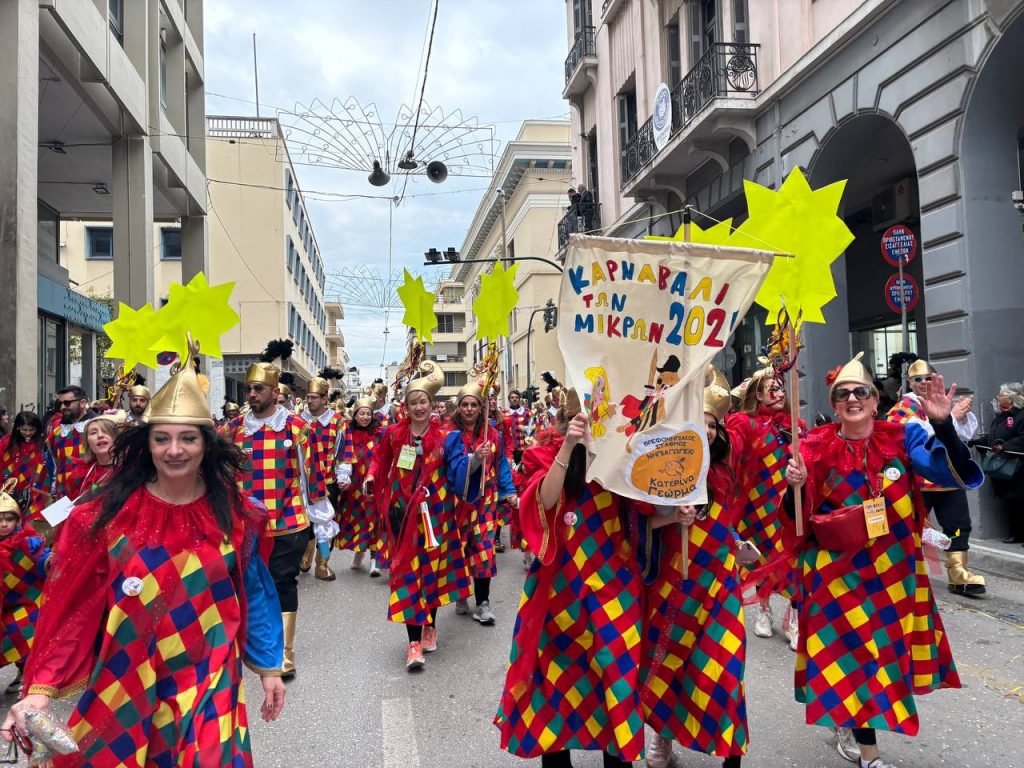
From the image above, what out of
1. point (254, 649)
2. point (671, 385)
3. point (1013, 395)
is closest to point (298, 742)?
point (254, 649)

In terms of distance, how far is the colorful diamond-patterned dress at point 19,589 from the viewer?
4.60 meters

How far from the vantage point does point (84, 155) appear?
16516 millimetres

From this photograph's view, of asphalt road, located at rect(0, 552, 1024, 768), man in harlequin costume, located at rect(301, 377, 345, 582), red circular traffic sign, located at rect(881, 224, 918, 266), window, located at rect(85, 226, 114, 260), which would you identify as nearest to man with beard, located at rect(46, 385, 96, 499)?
asphalt road, located at rect(0, 552, 1024, 768)

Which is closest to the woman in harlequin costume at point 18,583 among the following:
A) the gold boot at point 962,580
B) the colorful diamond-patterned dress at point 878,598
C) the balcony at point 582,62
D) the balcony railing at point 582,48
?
the colorful diamond-patterned dress at point 878,598

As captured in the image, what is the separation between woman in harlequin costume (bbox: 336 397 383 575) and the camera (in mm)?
8602

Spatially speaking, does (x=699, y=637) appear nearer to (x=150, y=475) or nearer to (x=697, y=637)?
(x=697, y=637)

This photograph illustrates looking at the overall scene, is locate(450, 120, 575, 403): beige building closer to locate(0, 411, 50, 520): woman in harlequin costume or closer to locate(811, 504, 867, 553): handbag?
locate(0, 411, 50, 520): woman in harlequin costume

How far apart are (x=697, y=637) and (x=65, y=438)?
595 cm

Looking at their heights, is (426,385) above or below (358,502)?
above

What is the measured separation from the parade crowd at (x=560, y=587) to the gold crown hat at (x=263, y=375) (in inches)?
0.6

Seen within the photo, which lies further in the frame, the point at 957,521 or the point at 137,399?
the point at 137,399

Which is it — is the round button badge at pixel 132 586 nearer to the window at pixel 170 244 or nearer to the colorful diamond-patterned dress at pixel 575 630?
the colorful diamond-patterned dress at pixel 575 630

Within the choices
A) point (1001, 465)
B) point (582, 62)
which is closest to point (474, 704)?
point (1001, 465)

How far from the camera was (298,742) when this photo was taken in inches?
161
